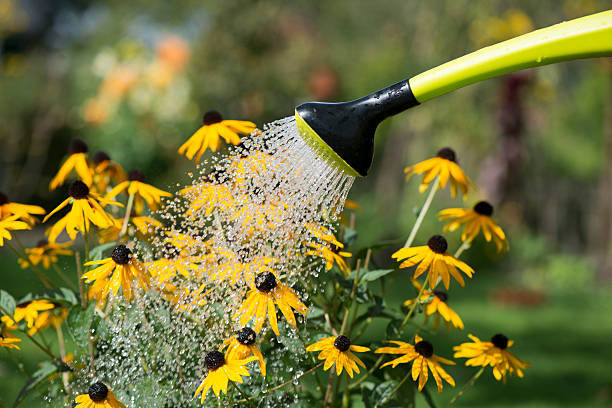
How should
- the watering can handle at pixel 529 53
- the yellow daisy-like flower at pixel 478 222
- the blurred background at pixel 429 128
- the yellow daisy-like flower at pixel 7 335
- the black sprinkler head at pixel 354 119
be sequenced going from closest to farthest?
the watering can handle at pixel 529 53 → the black sprinkler head at pixel 354 119 → the yellow daisy-like flower at pixel 7 335 → the yellow daisy-like flower at pixel 478 222 → the blurred background at pixel 429 128

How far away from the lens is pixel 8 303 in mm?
1239

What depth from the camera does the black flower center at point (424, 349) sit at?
1102 millimetres

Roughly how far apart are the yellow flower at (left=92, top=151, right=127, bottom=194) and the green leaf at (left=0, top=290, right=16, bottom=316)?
1.17 ft

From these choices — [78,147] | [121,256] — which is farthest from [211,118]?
[121,256]

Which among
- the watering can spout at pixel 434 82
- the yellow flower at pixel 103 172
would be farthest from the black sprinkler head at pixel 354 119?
the yellow flower at pixel 103 172

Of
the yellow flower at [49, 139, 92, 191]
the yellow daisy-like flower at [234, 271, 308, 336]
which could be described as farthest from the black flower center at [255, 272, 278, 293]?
the yellow flower at [49, 139, 92, 191]

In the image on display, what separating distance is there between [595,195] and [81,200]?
1047 centimetres

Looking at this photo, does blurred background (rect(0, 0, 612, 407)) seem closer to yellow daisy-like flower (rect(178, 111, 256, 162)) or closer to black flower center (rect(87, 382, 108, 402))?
yellow daisy-like flower (rect(178, 111, 256, 162))

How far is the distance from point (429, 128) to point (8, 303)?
8260 millimetres

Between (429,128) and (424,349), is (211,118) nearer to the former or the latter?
(424,349)

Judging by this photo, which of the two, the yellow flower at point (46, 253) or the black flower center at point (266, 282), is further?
the yellow flower at point (46, 253)

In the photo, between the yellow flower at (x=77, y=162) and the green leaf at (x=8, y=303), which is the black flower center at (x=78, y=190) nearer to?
the yellow flower at (x=77, y=162)

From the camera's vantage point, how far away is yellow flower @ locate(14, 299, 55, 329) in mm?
1179

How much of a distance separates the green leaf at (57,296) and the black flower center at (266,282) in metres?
0.47
